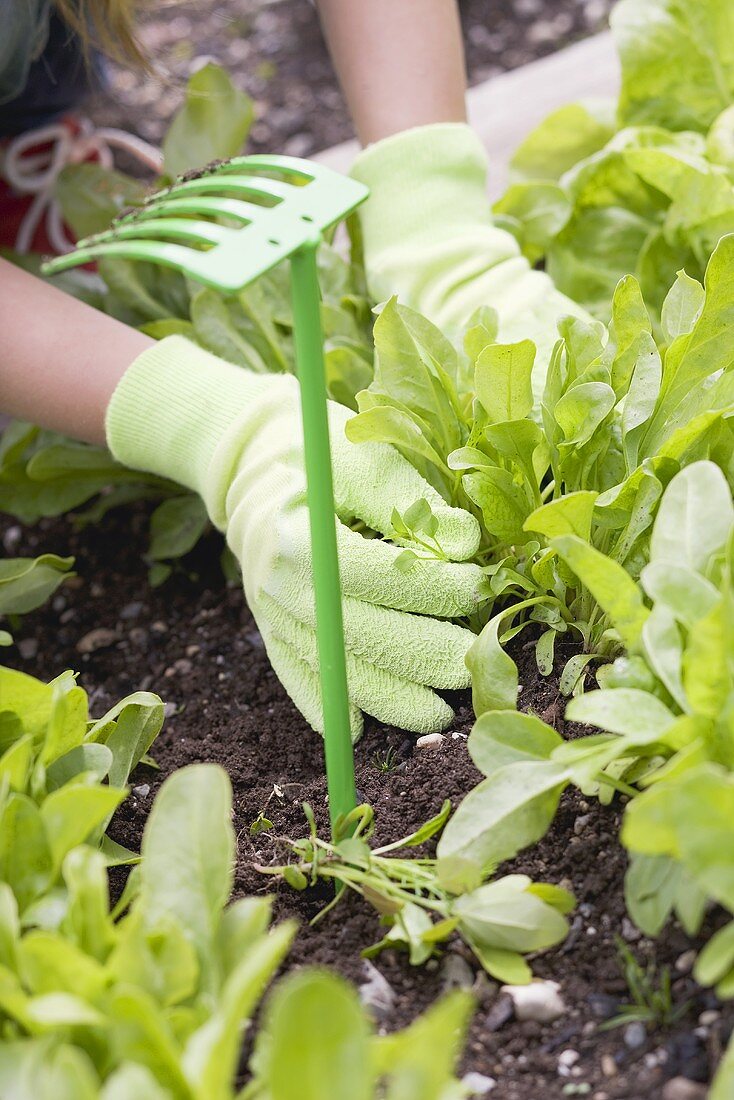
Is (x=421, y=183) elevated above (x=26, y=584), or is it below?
above

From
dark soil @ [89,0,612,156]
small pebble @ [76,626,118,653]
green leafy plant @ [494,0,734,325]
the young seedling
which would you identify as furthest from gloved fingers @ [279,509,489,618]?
dark soil @ [89,0,612,156]

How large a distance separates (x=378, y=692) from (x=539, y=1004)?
277 mm

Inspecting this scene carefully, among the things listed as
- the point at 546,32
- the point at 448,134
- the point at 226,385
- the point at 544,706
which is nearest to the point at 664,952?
the point at 544,706

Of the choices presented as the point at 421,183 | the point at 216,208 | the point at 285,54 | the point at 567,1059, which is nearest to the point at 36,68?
the point at 421,183

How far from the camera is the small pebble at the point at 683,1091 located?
57 centimetres

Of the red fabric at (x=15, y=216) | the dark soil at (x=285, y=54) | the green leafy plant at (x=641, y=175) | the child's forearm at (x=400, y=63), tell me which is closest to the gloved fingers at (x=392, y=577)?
the green leafy plant at (x=641, y=175)

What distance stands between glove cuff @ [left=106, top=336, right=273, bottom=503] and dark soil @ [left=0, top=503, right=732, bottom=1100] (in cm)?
19

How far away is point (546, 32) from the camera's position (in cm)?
216

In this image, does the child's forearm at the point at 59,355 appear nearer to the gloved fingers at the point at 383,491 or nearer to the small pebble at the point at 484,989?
the gloved fingers at the point at 383,491

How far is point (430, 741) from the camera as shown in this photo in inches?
33.1

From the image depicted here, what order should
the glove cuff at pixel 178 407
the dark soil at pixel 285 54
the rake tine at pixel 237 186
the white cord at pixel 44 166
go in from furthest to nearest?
the dark soil at pixel 285 54 → the white cord at pixel 44 166 → the glove cuff at pixel 178 407 → the rake tine at pixel 237 186

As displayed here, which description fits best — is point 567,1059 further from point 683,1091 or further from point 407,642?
point 407,642

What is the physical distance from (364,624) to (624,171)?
0.63 m

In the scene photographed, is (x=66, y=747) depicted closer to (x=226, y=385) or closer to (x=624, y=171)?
(x=226, y=385)
